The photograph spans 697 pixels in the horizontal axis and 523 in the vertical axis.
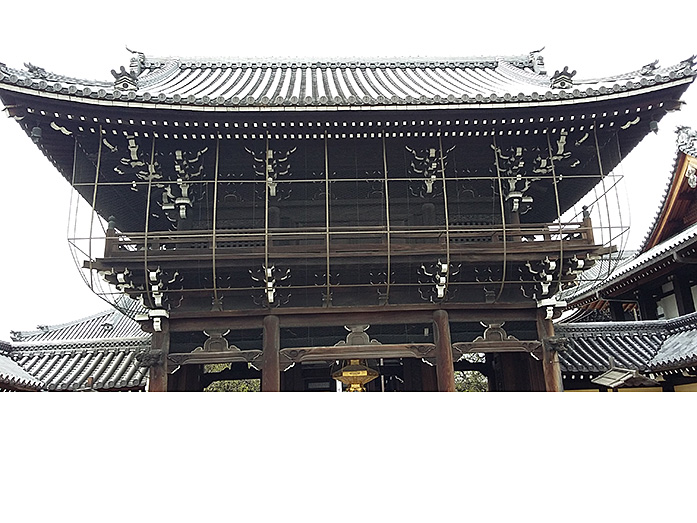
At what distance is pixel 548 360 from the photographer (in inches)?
394

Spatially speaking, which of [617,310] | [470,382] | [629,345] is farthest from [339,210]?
[470,382]

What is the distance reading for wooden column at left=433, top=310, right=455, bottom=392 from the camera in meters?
9.64

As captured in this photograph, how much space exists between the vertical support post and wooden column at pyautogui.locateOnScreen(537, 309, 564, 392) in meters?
7.36

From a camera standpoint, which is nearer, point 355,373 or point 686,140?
point 355,373

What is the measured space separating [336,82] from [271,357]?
7742 mm

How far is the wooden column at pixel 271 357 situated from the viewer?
9.56 metres

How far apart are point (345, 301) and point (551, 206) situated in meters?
5.41

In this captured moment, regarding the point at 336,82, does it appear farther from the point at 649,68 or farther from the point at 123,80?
the point at 649,68

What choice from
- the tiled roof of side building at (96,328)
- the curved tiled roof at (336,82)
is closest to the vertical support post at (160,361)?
the curved tiled roof at (336,82)

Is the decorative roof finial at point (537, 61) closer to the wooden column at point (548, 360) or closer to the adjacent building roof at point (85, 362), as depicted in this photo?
the wooden column at point (548, 360)

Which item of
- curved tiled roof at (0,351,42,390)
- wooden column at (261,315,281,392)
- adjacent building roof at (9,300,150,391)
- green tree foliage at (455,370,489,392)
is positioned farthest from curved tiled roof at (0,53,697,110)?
green tree foliage at (455,370,489,392)

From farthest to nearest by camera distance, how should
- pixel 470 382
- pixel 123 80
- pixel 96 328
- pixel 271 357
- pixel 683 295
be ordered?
pixel 470 382 → pixel 96 328 → pixel 683 295 → pixel 271 357 → pixel 123 80

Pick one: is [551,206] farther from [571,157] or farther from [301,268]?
[301,268]

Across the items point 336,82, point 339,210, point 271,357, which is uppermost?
point 336,82
